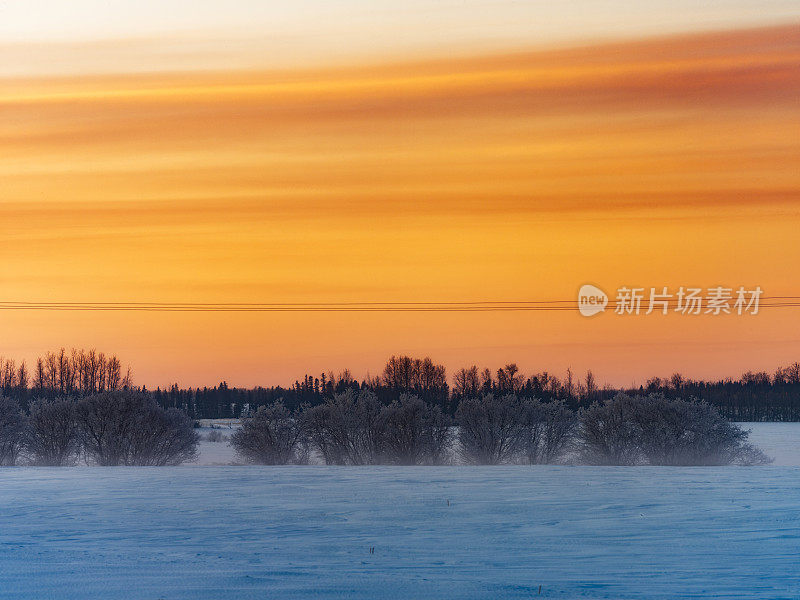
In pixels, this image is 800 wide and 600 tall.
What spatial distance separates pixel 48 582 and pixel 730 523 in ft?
37.9

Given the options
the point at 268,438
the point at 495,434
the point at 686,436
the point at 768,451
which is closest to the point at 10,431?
the point at 268,438

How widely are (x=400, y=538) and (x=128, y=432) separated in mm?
35356

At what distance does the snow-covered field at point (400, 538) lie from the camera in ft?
36.8

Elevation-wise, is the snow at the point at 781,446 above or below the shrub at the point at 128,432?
below

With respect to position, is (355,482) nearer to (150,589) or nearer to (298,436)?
(150,589)

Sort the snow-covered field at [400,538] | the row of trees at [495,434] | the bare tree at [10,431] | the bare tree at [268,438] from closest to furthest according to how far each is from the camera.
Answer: the snow-covered field at [400,538] → the bare tree at [10,431] → the row of trees at [495,434] → the bare tree at [268,438]

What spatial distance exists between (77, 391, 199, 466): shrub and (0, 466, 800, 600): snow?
893 inches

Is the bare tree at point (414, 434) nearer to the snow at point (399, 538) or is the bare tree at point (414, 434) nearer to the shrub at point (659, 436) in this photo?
the shrub at point (659, 436)

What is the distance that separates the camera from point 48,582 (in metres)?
11.3

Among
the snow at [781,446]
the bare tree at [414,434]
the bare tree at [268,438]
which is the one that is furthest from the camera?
the snow at [781,446]

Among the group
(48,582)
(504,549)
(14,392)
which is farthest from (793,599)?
(14,392)

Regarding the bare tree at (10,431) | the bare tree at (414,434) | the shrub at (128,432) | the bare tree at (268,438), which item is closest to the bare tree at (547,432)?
the bare tree at (414,434)

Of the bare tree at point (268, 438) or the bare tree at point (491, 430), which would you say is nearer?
the bare tree at point (268, 438)

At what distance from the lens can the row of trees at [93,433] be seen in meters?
46.3
